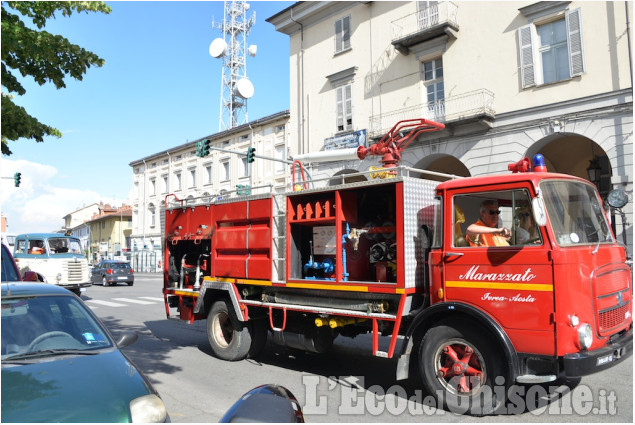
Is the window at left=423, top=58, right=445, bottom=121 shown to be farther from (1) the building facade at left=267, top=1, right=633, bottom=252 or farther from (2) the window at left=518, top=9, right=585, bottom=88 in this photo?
(2) the window at left=518, top=9, right=585, bottom=88

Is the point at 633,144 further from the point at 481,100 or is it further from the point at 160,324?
the point at 160,324

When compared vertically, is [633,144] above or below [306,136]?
below

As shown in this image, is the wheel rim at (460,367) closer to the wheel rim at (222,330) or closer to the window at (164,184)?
the wheel rim at (222,330)

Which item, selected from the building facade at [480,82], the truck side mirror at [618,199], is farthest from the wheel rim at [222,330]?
the truck side mirror at [618,199]

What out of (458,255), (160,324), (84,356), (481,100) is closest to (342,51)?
(481,100)

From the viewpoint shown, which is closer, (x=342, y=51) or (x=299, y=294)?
(x=299, y=294)

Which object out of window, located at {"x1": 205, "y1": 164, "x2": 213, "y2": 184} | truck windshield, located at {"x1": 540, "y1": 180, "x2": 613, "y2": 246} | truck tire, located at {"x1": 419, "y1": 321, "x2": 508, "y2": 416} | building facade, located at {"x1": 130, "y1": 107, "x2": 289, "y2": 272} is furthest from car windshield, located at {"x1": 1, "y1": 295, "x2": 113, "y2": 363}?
window, located at {"x1": 205, "y1": 164, "x2": 213, "y2": 184}

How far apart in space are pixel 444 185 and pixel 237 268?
3724mm

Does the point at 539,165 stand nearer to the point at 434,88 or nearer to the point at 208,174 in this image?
the point at 434,88

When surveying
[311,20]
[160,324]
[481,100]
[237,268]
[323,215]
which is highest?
[311,20]

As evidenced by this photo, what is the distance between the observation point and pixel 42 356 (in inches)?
154

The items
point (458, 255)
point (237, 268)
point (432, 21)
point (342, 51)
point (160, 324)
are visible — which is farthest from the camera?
point (342, 51)

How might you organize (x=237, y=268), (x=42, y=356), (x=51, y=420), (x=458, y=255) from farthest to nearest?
(x=237, y=268) < (x=458, y=255) < (x=42, y=356) < (x=51, y=420)

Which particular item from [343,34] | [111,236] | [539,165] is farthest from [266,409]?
[111,236]
